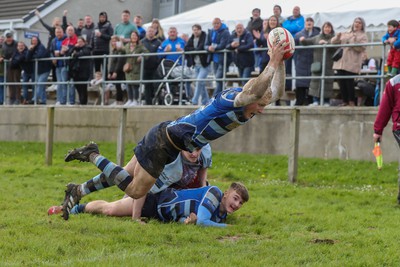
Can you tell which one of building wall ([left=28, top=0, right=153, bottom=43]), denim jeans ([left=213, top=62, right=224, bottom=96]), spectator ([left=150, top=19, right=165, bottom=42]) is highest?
building wall ([left=28, top=0, right=153, bottom=43])

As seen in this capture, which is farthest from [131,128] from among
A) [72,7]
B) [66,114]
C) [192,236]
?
[72,7]

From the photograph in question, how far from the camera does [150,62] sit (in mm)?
20438

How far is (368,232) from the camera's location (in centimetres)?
953

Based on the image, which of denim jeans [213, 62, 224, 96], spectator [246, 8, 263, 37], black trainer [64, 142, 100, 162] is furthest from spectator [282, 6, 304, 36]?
black trainer [64, 142, 100, 162]

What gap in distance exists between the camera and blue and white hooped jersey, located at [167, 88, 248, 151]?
8.63 m

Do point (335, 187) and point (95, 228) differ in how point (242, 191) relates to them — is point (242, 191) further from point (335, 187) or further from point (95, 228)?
point (335, 187)

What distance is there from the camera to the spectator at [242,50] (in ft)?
59.6

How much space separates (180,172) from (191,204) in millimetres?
460

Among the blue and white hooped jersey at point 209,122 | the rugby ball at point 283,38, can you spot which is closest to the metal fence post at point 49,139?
the blue and white hooped jersey at point 209,122

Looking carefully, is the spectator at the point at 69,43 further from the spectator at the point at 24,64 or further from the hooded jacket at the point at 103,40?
the spectator at the point at 24,64

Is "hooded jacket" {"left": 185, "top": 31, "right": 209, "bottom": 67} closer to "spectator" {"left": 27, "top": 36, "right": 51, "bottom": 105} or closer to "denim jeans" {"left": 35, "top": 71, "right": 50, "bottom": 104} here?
"spectator" {"left": 27, "top": 36, "right": 51, "bottom": 105}

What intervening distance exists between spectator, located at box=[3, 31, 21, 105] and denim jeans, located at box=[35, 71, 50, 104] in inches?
33.0

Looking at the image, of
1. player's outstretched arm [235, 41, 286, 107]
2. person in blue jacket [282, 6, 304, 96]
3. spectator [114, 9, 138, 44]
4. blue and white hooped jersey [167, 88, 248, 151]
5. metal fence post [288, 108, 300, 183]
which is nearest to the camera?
player's outstretched arm [235, 41, 286, 107]

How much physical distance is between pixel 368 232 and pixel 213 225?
5.93ft
